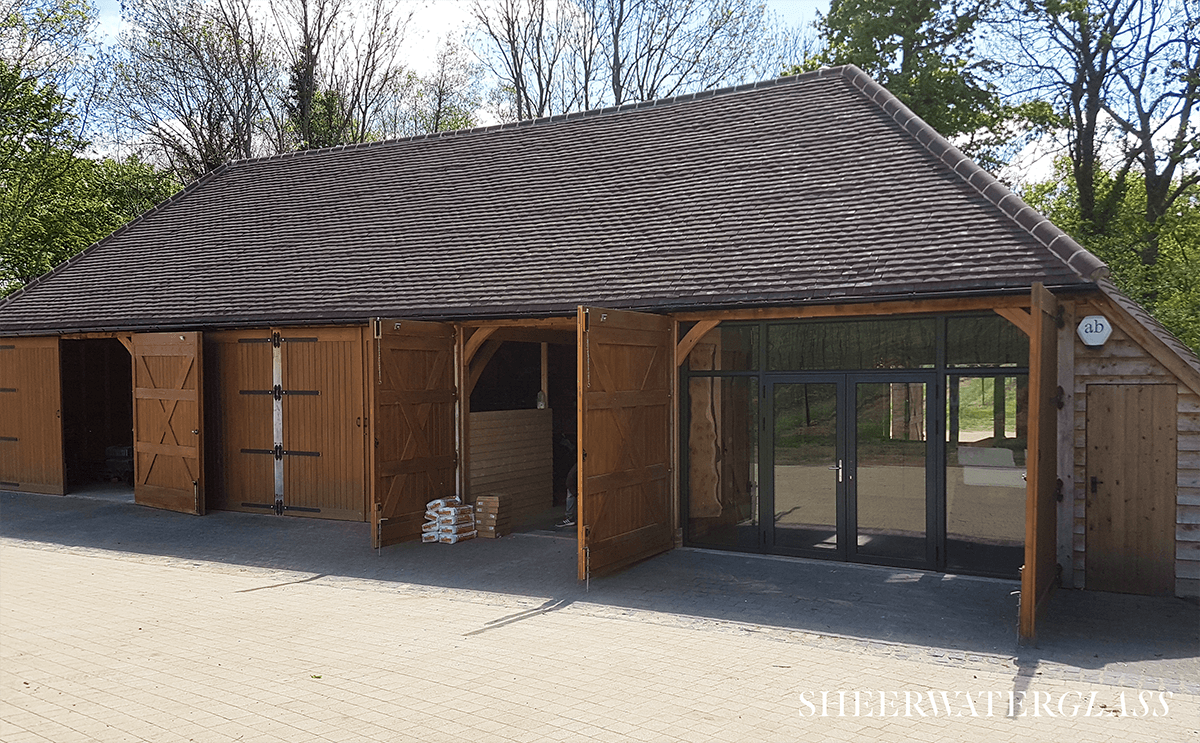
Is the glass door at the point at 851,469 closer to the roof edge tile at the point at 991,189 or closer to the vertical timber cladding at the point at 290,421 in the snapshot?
the roof edge tile at the point at 991,189

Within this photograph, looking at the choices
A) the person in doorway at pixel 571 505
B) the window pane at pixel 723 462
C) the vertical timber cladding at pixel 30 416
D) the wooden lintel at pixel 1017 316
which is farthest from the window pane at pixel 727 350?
the vertical timber cladding at pixel 30 416

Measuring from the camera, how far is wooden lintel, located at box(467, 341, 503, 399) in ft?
39.8

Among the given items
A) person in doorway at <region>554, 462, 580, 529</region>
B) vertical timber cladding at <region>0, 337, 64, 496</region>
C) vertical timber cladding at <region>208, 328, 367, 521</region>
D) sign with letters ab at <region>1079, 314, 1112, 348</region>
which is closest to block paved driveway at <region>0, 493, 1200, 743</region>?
person in doorway at <region>554, 462, 580, 529</region>

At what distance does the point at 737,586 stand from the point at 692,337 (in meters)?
2.92

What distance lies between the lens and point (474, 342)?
11758mm

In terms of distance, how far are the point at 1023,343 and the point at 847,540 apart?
2.74m

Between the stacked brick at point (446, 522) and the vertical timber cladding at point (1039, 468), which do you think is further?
the stacked brick at point (446, 522)

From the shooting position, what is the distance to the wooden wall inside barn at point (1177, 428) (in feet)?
28.0

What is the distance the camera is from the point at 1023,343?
29.6ft

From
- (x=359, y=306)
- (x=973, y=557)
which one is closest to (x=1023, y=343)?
(x=973, y=557)

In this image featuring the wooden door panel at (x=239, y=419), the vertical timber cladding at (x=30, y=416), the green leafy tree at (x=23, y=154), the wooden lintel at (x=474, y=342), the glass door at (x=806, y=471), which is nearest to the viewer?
the glass door at (x=806, y=471)

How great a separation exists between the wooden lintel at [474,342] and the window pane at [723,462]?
9.25 feet

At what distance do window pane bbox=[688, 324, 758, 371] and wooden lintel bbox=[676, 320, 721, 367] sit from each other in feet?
0.60

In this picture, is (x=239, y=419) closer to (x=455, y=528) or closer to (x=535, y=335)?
(x=455, y=528)
